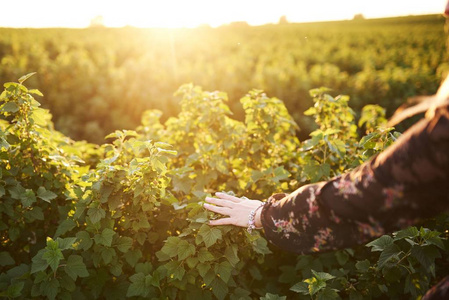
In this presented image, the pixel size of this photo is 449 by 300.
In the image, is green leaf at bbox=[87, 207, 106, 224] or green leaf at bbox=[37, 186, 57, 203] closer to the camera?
green leaf at bbox=[87, 207, 106, 224]

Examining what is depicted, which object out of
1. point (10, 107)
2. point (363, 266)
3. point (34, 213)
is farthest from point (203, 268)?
point (10, 107)

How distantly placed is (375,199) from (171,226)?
4.97ft

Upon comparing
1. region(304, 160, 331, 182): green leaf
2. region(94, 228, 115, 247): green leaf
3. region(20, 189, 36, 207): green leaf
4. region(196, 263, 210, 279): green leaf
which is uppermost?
region(20, 189, 36, 207): green leaf

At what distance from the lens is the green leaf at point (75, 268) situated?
6.66 feet

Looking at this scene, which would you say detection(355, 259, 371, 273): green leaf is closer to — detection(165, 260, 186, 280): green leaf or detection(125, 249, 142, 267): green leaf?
→ detection(165, 260, 186, 280): green leaf

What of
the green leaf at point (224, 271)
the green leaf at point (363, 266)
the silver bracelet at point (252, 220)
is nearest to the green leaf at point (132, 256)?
the green leaf at point (224, 271)

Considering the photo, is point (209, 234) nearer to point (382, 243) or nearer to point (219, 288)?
point (219, 288)

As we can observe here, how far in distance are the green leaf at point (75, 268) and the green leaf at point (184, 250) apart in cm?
49

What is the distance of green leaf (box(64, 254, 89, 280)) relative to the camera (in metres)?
2.03

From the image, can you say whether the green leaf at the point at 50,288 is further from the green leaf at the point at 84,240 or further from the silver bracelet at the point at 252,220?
the silver bracelet at the point at 252,220

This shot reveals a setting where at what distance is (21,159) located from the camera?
2588 mm

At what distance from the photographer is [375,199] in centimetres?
124

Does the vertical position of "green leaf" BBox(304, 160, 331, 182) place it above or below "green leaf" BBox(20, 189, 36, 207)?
below

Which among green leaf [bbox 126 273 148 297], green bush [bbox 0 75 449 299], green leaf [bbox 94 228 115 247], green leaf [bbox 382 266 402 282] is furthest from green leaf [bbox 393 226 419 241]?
green leaf [bbox 94 228 115 247]
